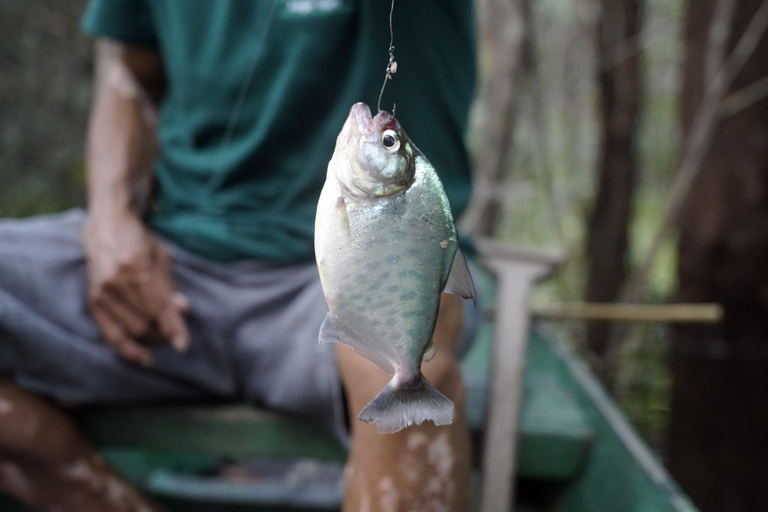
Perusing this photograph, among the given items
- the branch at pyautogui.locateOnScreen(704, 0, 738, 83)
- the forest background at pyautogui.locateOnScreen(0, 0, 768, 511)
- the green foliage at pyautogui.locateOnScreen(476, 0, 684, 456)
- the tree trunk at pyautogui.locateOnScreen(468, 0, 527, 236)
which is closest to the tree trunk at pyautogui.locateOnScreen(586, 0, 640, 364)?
the forest background at pyautogui.locateOnScreen(0, 0, 768, 511)

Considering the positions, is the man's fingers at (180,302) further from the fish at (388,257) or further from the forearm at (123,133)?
the fish at (388,257)

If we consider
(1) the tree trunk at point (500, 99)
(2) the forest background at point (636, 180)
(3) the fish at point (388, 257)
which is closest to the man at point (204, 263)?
(3) the fish at point (388, 257)

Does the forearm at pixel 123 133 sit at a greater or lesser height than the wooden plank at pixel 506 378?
greater

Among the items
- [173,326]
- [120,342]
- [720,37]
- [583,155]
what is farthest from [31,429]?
[583,155]

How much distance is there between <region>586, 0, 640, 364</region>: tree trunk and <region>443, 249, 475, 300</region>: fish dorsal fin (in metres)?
4.70

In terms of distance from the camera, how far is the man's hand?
129cm

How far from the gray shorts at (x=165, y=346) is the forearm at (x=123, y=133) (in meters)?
0.12

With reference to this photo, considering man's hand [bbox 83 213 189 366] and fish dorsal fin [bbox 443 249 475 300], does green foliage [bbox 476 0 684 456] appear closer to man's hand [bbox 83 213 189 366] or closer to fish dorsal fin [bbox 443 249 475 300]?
man's hand [bbox 83 213 189 366]

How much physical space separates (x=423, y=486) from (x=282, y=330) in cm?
47

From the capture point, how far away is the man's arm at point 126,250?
4.23ft

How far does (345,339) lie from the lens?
48 centimetres

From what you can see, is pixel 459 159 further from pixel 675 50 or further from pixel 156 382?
pixel 675 50

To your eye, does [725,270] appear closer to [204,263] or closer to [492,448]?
[492,448]

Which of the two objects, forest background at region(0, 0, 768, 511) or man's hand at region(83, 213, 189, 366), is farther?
forest background at region(0, 0, 768, 511)
